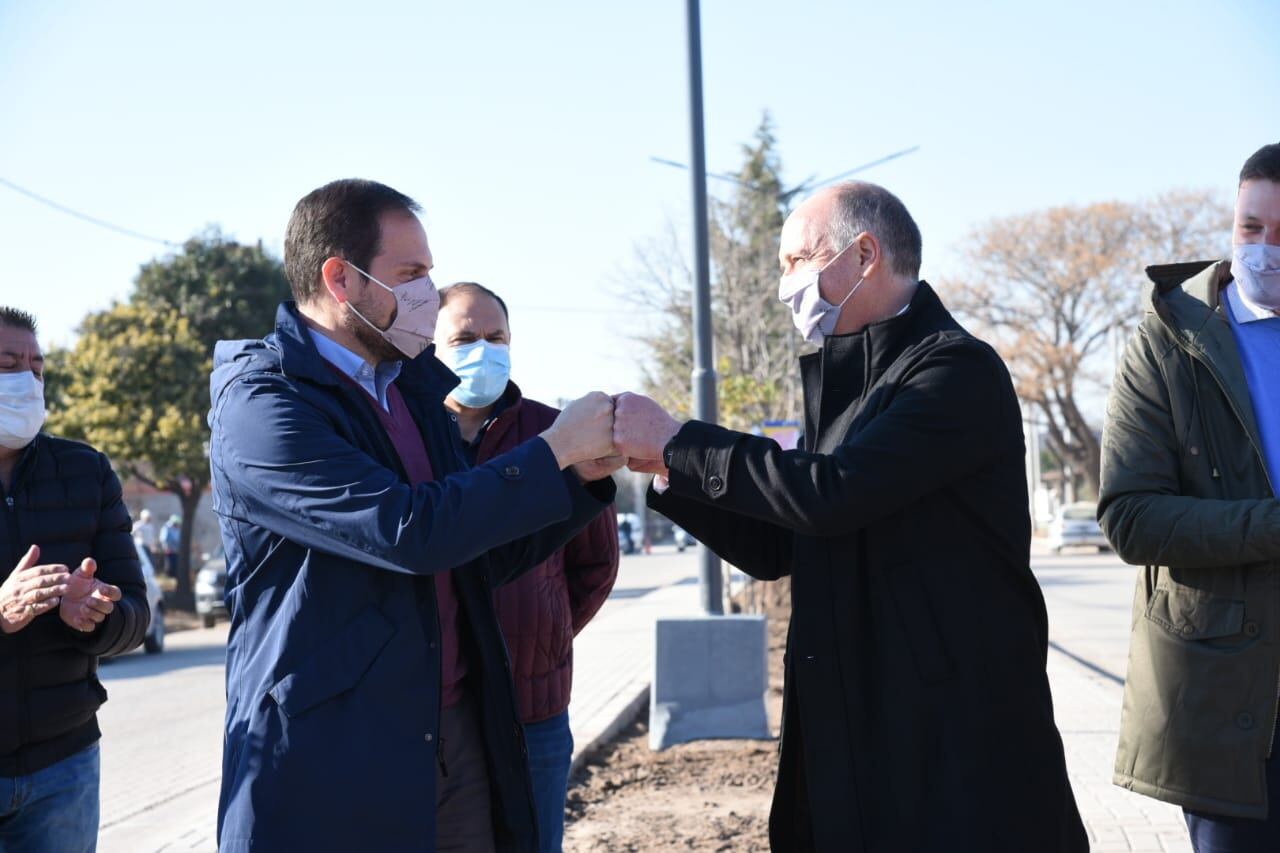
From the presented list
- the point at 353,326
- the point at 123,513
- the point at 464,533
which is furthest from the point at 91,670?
the point at 464,533

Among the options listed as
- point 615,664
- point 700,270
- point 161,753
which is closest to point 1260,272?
point 700,270

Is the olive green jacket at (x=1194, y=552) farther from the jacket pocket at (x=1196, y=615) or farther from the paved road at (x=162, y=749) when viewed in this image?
the paved road at (x=162, y=749)

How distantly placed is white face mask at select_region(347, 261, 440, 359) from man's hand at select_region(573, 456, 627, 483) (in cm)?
47

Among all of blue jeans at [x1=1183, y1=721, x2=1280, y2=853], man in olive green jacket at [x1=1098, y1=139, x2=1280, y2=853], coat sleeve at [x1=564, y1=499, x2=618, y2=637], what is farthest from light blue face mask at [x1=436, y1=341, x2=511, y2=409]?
blue jeans at [x1=1183, y1=721, x2=1280, y2=853]

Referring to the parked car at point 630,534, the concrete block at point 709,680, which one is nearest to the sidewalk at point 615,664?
the concrete block at point 709,680

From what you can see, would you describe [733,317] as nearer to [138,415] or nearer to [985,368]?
[138,415]

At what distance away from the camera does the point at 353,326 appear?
10.3 feet

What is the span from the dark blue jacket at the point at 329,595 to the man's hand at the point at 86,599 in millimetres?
957

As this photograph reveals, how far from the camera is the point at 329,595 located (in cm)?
273

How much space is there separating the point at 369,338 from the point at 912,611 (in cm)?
131

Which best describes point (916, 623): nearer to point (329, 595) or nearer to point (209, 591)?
point (329, 595)

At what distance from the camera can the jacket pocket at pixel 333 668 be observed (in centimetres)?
264

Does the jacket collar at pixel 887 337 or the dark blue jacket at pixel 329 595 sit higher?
the jacket collar at pixel 887 337

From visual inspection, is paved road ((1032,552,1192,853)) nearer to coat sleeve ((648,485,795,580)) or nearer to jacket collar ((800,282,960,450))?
coat sleeve ((648,485,795,580))
